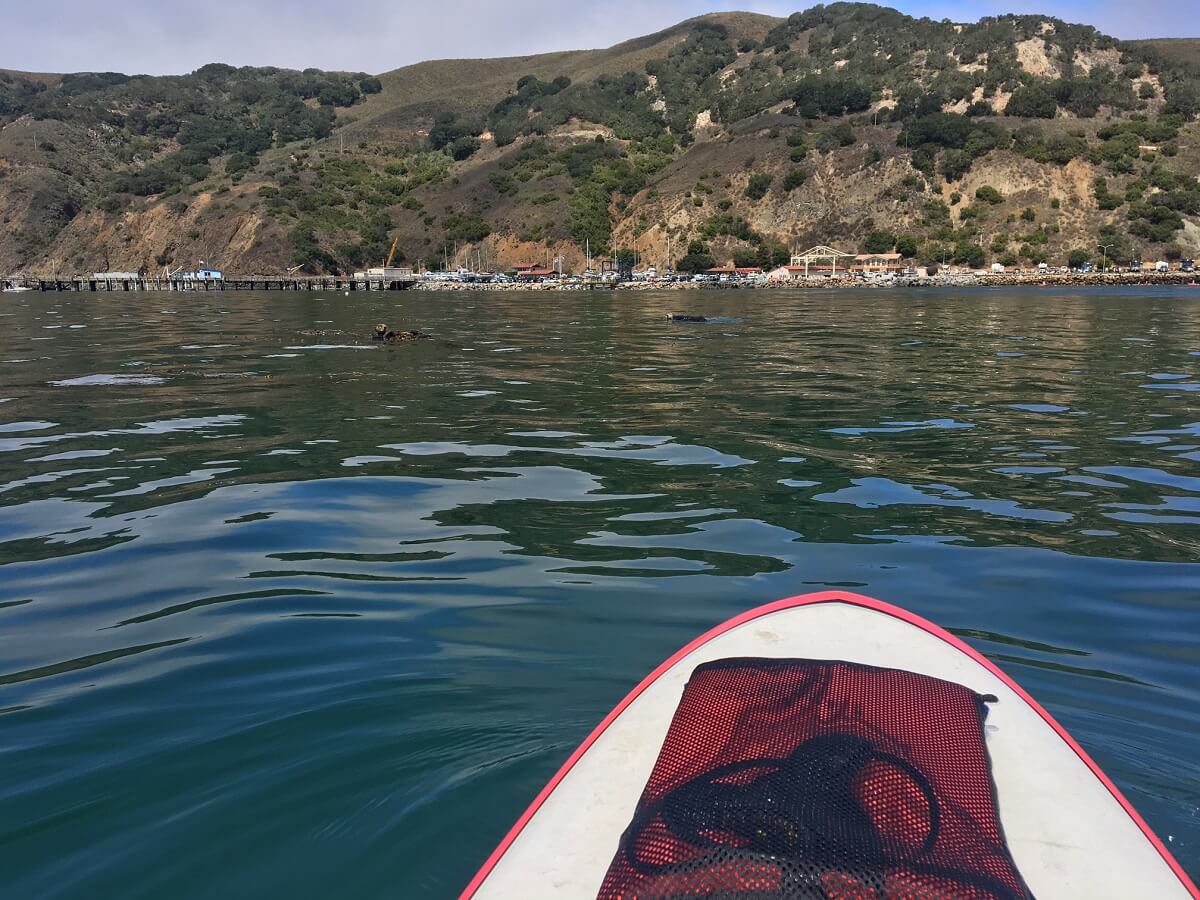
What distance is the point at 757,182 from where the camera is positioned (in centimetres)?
13412

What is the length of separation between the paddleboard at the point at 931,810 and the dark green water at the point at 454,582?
0.90m

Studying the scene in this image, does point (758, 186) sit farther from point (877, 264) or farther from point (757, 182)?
point (877, 264)

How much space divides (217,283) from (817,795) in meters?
139

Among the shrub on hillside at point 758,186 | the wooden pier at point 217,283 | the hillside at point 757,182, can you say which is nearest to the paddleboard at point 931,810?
the wooden pier at point 217,283

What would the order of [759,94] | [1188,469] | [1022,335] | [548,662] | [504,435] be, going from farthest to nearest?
[759,94] → [1022,335] → [504,435] → [1188,469] → [548,662]

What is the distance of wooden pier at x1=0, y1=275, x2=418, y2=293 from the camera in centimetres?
12094

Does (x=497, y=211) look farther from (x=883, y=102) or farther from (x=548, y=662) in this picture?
(x=548, y=662)

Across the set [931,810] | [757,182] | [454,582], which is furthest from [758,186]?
[931,810]

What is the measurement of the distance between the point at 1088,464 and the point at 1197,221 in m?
134

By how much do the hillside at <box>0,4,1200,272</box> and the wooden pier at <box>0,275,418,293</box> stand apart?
14310 mm

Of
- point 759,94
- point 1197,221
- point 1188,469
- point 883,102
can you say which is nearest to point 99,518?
point 1188,469

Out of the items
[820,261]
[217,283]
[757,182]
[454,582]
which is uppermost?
[757,182]

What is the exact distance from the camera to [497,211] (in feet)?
502

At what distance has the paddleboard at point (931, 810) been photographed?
102 inches
